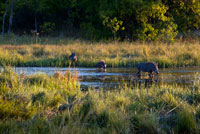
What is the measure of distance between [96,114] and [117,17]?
21509 millimetres

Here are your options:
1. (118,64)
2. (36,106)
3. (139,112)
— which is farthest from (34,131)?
(118,64)

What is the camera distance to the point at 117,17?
26.6m

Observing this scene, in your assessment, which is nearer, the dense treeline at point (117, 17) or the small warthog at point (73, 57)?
the small warthog at point (73, 57)

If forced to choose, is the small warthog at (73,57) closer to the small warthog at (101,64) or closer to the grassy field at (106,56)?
the grassy field at (106,56)

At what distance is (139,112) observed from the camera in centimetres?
598

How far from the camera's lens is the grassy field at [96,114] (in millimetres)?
5125

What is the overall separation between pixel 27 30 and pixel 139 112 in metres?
31.1

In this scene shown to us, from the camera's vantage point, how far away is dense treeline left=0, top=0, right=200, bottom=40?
2414 centimetres

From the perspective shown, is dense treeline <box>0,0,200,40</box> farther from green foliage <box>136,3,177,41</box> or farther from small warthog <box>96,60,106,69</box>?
small warthog <box>96,60,106,69</box>

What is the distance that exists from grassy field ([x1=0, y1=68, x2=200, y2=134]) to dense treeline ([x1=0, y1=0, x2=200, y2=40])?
53.9ft

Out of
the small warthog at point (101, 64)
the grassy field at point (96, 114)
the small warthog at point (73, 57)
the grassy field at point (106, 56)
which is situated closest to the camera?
the grassy field at point (96, 114)

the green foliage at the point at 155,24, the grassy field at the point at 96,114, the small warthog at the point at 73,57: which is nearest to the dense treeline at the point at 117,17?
the green foliage at the point at 155,24

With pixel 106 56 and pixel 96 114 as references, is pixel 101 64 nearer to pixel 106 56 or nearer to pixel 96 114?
pixel 106 56

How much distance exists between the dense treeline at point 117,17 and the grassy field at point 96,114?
53.9ft
